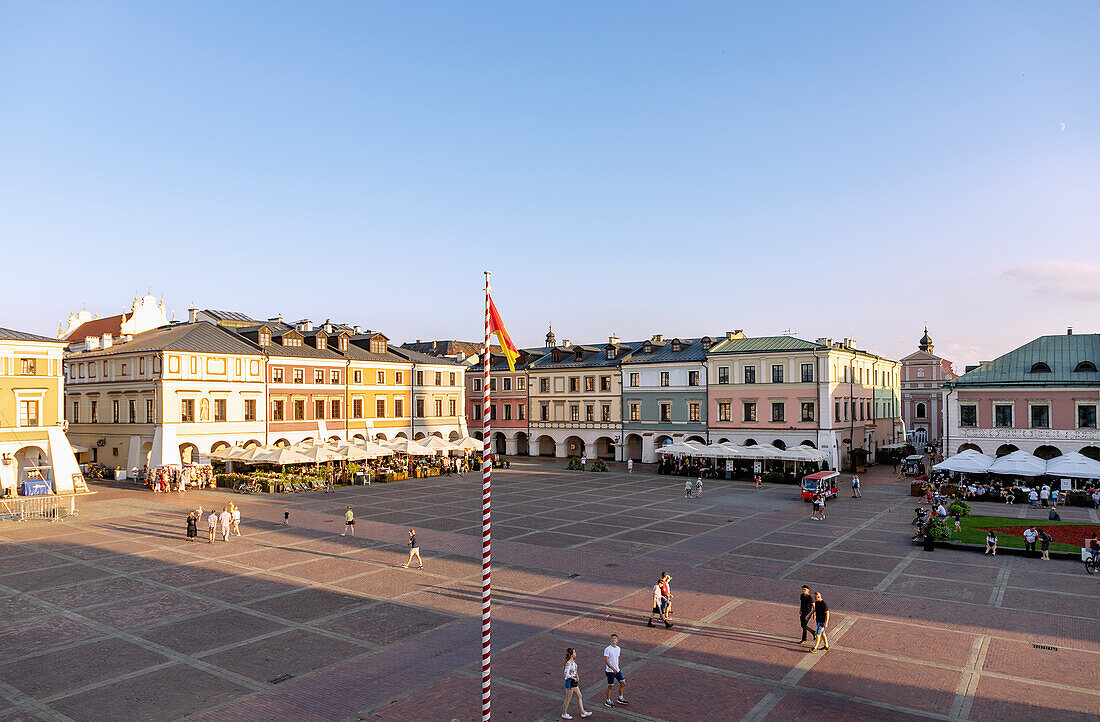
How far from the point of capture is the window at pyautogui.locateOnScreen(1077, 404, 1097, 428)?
4712 cm

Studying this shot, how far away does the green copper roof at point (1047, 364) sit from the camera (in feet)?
159

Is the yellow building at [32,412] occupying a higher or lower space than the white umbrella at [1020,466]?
higher

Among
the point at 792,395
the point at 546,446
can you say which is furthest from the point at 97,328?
the point at 792,395

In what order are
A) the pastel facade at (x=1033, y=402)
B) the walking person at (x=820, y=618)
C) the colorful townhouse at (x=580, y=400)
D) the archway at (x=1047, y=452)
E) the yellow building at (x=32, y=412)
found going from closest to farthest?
1. the walking person at (x=820, y=618)
2. the yellow building at (x=32, y=412)
3. the pastel facade at (x=1033, y=402)
4. the archway at (x=1047, y=452)
5. the colorful townhouse at (x=580, y=400)

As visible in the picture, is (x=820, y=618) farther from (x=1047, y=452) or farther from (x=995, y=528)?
(x=1047, y=452)

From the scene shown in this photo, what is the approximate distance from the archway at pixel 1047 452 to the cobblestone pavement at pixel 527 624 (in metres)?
22.5

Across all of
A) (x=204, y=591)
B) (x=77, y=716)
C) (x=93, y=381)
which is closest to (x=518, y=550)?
(x=204, y=591)

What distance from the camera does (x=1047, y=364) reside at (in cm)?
4975

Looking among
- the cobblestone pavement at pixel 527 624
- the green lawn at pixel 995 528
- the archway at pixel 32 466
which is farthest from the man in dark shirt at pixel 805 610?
the archway at pixel 32 466

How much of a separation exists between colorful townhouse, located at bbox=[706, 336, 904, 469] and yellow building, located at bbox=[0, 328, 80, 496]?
164 feet

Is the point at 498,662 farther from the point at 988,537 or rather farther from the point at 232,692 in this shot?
the point at 988,537

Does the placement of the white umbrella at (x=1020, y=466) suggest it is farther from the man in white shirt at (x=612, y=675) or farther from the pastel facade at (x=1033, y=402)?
the man in white shirt at (x=612, y=675)

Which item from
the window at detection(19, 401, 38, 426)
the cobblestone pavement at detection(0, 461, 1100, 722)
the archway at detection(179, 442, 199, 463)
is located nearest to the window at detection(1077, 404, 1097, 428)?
the cobblestone pavement at detection(0, 461, 1100, 722)

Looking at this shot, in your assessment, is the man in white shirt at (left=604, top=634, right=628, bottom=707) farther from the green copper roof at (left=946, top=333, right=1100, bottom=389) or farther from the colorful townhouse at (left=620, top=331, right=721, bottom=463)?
the colorful townhouse at (left=620, top=331, right=721, bottom=463)
